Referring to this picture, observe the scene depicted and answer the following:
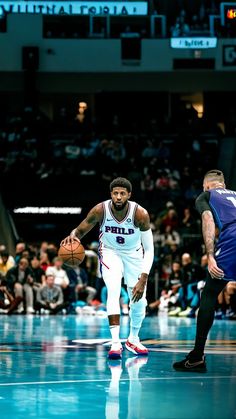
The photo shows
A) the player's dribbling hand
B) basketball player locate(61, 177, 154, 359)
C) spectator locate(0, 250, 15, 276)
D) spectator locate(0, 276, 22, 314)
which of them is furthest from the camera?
spectator locate(0, 250, 15, 276)

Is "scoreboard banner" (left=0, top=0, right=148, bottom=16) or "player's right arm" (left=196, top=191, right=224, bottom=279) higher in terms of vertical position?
"scoreboard banner" (left=0, top=0, right=148, bottom=16)

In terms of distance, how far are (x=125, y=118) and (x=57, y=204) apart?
12015mm

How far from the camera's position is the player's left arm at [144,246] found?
363 inches

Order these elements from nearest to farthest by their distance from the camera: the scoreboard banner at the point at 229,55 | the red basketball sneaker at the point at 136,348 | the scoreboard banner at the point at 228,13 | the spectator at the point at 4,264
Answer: the red basketball sneaker at the point at 136,348, the spectator at the point at 4,264, the scoreboard banner at the point at 228,13, the scoreboard banner at the point at 229,55

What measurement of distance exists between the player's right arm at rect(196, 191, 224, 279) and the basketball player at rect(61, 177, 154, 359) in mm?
1305

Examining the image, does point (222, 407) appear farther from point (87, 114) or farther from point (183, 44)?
point (87, 114)

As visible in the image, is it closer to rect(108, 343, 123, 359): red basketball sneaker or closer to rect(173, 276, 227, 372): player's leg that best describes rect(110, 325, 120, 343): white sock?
rect(108, 343, 123, 359): red basketball sneaker

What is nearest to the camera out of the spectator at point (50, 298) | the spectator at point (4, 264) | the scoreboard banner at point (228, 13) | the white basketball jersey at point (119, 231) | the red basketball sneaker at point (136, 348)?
the white basketball jersey at point (119, 231)

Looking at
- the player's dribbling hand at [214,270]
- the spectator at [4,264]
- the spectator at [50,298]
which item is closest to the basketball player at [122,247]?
the player's dribbling hand at [214,270]

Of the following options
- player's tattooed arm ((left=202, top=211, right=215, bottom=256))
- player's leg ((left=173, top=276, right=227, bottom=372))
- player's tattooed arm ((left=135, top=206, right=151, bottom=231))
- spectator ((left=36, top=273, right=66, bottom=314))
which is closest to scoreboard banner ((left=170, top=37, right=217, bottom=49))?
spectator ((left=36, top=273, right=66, bottom=314))

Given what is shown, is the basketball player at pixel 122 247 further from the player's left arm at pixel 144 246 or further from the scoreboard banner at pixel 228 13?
the scoreboard banner at pixel 228 13

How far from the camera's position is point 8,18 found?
99.2 ft

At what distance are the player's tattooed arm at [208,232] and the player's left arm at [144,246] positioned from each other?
4.70ft

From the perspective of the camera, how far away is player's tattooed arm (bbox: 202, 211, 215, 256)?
7.67m
